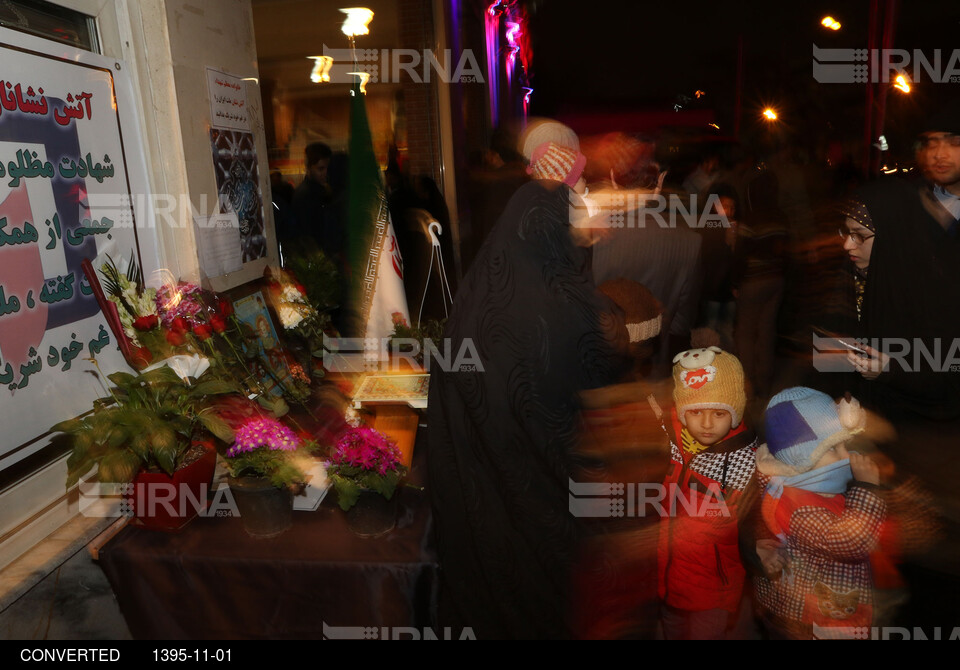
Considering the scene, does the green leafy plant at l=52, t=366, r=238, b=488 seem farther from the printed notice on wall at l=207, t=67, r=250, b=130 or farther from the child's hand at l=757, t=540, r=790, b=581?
the child's hand at l=757, t=540, r=790, b=581

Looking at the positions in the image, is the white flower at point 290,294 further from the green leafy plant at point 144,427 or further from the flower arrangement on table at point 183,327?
the green leafy plant at point 144,427

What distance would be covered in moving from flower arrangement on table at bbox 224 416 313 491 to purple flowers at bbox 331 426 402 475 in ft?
0.42

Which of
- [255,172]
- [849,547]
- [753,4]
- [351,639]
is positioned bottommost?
[351,639]

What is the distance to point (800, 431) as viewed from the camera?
6.03ft

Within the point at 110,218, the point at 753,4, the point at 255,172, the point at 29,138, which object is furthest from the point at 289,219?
the point at 753,4

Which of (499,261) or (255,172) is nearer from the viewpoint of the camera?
(499,261)

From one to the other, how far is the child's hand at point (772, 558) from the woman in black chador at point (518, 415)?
0.62 m

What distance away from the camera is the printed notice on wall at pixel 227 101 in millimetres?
2840

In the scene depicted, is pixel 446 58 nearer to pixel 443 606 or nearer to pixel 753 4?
pixel 443 606

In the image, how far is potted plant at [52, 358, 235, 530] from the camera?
1729mm

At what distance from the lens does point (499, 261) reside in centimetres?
177

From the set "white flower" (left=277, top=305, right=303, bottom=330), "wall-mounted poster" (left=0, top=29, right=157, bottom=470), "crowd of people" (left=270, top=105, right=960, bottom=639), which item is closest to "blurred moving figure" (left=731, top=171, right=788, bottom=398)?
"crowd of people" (left=270, top=105, right=960, bottom=639)

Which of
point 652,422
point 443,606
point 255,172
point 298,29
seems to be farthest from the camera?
point 298,29

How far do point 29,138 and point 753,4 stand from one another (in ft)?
69.3
